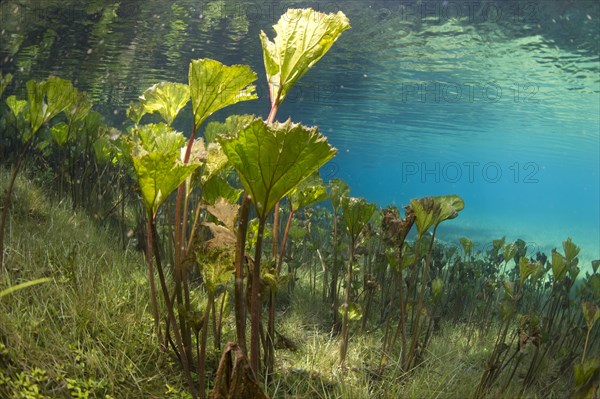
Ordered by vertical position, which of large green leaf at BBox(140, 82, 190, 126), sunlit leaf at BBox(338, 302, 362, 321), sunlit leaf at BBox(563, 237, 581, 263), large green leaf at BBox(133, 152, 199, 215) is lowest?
sunlit leaf at BBox(338, 302, 362, 321)

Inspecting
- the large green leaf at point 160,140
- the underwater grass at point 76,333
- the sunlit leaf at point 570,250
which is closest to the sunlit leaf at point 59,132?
the underwater grass at point 76,333

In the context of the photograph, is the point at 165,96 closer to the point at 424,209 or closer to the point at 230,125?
the point at 230,125

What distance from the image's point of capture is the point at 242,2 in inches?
425

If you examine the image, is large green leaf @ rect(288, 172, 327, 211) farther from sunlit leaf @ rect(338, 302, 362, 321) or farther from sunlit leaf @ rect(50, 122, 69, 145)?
sunlit leaf @ rect(50, 122, 69, 145)

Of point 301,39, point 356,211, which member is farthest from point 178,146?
point 356,211

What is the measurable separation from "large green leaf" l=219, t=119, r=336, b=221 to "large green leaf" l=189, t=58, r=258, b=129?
578 mm

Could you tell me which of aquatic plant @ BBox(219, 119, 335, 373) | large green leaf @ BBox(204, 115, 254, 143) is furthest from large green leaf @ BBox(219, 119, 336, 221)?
large green leaf @ BBox(204, 115, 254, 143)

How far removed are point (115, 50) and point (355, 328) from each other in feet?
40.8

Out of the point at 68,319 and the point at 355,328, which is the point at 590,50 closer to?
the point at 355,328

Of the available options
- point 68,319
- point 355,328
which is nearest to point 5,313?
point 68,319

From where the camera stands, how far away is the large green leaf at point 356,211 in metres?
2.90

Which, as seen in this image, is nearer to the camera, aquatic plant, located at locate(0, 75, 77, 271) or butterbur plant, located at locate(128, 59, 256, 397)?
butterbur plant, located at locate(128, 59, 256, 397)

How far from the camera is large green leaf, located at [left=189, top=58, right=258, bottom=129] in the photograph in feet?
7.47

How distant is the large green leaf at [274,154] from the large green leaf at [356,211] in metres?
1.05
